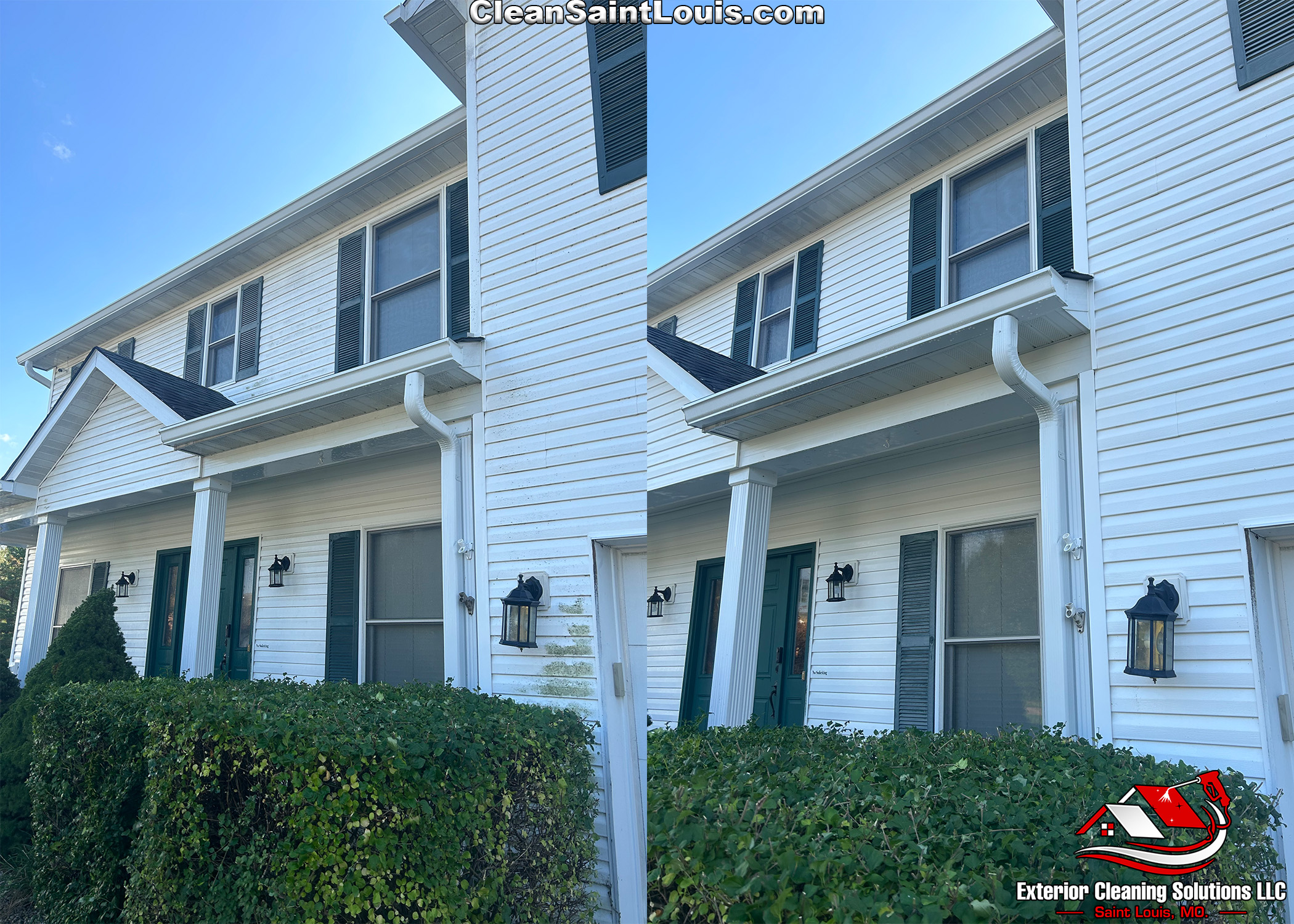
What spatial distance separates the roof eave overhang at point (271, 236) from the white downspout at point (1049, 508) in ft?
13.0

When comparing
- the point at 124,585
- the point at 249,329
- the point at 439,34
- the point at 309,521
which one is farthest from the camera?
the point at 124,585

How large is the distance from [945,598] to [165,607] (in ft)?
24.6

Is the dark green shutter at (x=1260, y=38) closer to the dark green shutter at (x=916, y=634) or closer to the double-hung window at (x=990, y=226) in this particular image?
the double-hung window at (x=990, y=226)

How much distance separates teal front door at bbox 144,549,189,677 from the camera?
8.52 metres

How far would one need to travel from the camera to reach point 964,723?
5059 mm

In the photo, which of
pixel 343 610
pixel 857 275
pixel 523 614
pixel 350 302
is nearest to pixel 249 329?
pixel 350 302

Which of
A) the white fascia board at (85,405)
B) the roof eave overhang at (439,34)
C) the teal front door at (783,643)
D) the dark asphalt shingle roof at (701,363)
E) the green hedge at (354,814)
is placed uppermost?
the roof eave overhang at (439,34)

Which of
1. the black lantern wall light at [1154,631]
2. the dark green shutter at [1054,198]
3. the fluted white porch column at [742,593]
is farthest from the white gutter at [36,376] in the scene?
the black lantern wall light at [1154,631]

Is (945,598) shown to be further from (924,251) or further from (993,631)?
(924,251)

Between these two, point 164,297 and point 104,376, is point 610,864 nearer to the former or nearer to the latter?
point 104,376

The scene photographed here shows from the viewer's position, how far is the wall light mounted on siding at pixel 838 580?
564 cm

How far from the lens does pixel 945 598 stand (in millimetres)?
5238

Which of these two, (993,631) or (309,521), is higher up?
(309,521)

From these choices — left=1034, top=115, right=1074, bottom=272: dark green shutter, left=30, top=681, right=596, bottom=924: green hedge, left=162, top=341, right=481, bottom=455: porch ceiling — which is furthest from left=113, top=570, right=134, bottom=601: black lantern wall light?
left=1034, top=115, right=1074, bottom=272: dark green shutter
